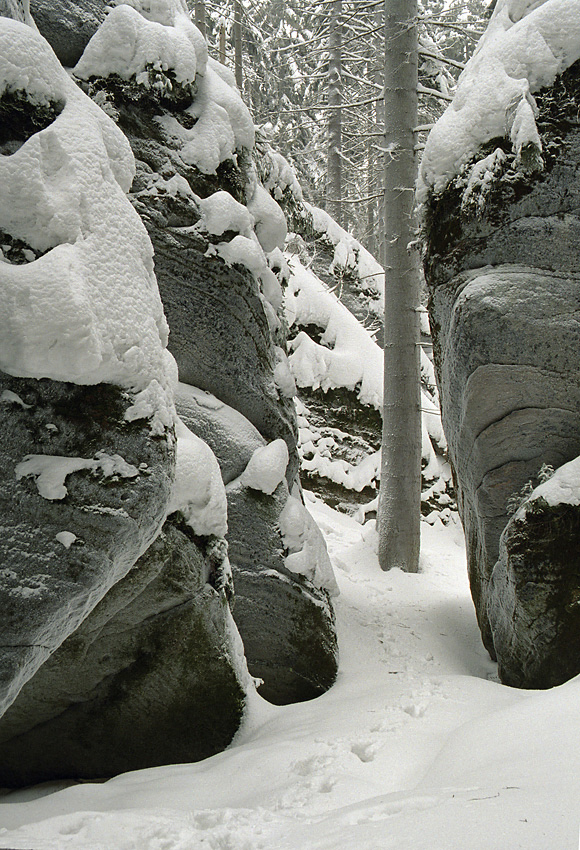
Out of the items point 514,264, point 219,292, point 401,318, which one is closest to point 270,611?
point 219,292

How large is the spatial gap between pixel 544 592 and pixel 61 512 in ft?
10.6

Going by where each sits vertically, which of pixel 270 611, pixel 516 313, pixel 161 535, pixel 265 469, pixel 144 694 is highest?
pixel 516 313

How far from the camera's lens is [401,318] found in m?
8.34

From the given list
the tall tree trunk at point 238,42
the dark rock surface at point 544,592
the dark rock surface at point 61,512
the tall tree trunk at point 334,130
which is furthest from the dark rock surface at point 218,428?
the tall tree trunk at point 238,42

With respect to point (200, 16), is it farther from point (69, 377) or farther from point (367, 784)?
point (367, 784)

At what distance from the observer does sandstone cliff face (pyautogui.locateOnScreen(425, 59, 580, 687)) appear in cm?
482

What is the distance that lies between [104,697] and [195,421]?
219 cm

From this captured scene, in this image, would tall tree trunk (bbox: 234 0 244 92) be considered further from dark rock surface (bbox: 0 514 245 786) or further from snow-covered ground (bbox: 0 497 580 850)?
snow-covered ground (bbox: 0 497 580 850)

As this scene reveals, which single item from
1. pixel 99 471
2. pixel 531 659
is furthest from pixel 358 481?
pixel 99 471

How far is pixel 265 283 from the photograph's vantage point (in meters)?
5.73

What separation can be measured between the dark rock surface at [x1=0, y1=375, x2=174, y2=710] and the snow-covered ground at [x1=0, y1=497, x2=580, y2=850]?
2.60ft

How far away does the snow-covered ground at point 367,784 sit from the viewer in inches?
76.0

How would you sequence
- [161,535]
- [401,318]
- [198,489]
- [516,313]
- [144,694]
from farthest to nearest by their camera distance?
[401,318] → [516,313] → [198,489] → [144,694] → [161,535]

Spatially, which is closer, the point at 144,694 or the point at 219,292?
the point at 144,694
